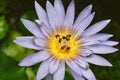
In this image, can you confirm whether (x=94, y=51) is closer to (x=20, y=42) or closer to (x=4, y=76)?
(x=20, y=42)

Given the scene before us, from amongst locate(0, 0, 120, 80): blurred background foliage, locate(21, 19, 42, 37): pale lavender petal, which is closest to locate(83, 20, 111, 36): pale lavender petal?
locate(21, 19, 42, 37): pale lavender petal

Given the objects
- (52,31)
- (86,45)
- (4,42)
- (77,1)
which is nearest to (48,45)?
(52,31)

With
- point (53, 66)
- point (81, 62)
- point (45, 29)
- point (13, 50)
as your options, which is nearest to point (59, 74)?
point (53, 66)

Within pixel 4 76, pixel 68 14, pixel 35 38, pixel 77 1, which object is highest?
pixel 77 1

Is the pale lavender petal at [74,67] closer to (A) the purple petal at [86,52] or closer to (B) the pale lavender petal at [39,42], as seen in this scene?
(A) the purple petal at [86,52]

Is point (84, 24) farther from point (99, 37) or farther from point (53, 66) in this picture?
point (53, 66)

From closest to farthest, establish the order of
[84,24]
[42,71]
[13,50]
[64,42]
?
[42,71] < [84,24] < [64,42] < [13,50]

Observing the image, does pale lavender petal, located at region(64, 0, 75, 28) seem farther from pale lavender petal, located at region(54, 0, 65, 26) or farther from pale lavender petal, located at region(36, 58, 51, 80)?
pale lavender petal, located at region(36, 58, 51, 80)
